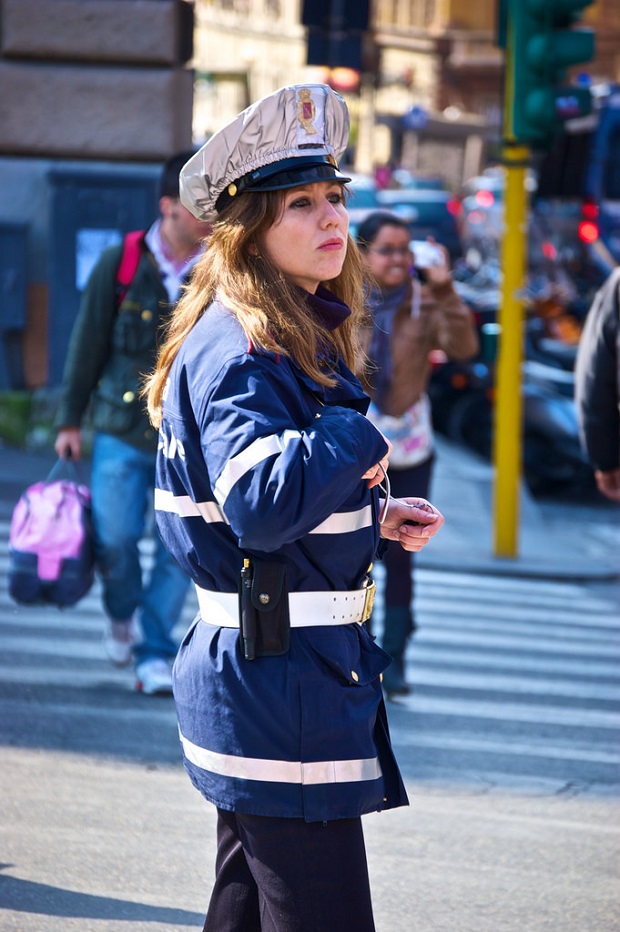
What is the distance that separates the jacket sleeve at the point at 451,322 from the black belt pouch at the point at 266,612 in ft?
12.6

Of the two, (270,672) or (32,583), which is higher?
(270,672)

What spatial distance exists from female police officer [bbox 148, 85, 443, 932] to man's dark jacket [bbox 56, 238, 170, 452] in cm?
295

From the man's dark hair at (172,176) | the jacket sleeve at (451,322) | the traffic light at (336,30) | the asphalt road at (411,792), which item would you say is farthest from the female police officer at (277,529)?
the traffic light at (336,30)

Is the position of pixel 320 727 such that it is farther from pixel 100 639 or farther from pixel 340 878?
pixel 100 639

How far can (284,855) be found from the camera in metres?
2.59

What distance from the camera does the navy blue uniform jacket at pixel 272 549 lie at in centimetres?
249

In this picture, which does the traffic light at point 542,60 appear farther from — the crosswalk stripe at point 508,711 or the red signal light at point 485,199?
the red signal light at point 485,199

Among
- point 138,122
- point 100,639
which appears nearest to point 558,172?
point 138,122

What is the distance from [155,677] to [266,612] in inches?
134

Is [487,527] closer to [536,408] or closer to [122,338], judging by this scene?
[536,408]

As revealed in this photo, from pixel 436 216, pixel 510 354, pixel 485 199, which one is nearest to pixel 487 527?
pixel 510 354

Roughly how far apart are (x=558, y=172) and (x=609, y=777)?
21231mm

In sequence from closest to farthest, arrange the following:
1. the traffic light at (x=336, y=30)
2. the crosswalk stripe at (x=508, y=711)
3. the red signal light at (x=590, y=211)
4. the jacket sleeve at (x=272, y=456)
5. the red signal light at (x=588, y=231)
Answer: the jacket sleeve at (x=272, y=456)
the crosswalk stripe at (x=508, y=711)
the traffic light at (x=336, y=30)
the red signal light at (x=588, y=231)
the red signal light at (x=590, y=211)

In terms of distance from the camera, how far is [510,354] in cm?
898
